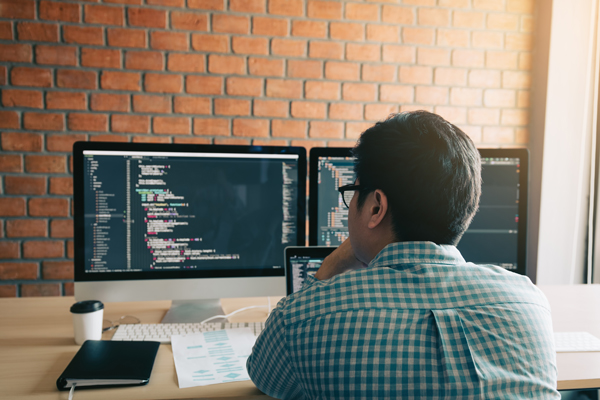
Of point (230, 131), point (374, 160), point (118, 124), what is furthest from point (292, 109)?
point (374, 160)

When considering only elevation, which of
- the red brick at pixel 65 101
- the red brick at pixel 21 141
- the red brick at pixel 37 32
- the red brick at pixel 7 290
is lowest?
the red brick at pixel 7 290

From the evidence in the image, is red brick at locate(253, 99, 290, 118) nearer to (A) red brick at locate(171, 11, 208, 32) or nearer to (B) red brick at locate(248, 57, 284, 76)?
(B) red brick at locate(248, 57, 284, 76)

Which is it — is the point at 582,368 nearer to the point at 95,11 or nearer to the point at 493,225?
the point at 493,225

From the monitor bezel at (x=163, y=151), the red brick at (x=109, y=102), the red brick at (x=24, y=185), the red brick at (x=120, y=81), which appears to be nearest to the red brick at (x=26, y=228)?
the red brick at (x=24, y=185)

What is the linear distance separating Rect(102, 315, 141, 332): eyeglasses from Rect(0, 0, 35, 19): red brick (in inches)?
61.2

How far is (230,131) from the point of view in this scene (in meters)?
2.09

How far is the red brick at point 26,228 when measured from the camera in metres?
1.98

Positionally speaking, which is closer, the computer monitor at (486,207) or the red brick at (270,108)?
the computer monitor at (486,207)

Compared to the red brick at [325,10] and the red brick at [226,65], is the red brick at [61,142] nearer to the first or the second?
the red brick at [226,65]

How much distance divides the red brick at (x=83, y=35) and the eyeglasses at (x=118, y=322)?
1393 mm

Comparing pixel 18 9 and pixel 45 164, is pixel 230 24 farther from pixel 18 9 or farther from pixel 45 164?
pixel 45 164

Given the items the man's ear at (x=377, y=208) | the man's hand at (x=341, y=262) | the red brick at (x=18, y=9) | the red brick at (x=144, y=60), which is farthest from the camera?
the red brick at (x=144, y=60)

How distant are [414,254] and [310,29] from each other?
5.66 ft

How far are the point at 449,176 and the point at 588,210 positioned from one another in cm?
190
